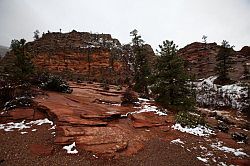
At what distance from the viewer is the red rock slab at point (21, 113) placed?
13.8 meters

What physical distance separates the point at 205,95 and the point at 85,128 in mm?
40047

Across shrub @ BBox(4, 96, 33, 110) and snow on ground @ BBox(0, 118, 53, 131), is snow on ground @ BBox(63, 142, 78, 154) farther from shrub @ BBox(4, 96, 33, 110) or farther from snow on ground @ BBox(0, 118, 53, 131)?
shrub @ BBox(4, 96, 33, 110)

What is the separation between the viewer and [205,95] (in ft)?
156

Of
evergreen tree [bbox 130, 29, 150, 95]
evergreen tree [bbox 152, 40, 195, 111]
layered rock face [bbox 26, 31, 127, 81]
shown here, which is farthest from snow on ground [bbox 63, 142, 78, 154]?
layered rock face [bbox 26, 31, 127, 81]

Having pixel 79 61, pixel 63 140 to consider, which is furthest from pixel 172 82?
pixel 79 61

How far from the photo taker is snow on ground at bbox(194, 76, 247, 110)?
4050 centimetres

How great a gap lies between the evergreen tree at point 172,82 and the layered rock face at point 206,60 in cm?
3660

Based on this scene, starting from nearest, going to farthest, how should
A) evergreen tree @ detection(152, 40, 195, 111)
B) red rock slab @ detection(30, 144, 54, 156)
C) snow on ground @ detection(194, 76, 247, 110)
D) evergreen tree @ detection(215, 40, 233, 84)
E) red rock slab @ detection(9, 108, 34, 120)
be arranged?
red rock slab @ detection(30, 144, 54, 156)
red rock slab @ detection(9, 108, 34, 120)
evergreen tree @ detection(152, 40, 195, 111)
snow on ground @ detection(194, 76, 247, 110)
evergreen tree @ detection(215, 40, 233, 84)

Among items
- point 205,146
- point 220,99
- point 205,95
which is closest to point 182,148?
point 205,146

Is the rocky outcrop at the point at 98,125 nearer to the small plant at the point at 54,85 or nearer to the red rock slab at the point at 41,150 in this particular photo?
the red rock slab at the point at 41,150

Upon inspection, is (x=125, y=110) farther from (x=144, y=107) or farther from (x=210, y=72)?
(x=210, y=72)

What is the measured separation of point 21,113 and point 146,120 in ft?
28.4

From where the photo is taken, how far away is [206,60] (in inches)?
2975

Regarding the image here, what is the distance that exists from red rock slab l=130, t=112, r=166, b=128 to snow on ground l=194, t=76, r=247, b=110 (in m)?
27.7
